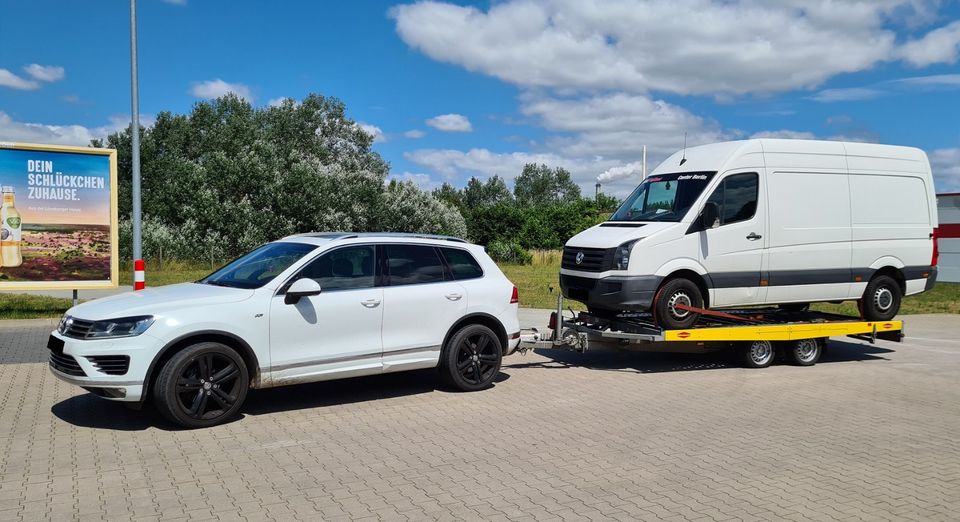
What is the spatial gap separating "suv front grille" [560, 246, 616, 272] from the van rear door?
1261 mm

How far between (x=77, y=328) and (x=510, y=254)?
1303 inches

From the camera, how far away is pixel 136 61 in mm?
13414

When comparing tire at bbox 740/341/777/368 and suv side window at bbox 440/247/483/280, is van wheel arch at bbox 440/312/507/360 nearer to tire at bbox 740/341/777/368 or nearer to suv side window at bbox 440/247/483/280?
suv side window at bbox 440/247/483/280

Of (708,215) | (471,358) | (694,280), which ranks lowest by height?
(471,358)

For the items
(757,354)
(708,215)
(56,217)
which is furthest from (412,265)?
(56,217)

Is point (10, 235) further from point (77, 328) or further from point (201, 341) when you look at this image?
point (201, 341)

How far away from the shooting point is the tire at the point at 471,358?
834cm

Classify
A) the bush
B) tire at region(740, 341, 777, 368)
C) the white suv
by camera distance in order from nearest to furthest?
1. the white suv
2. tire at region(740, 341, 777, 368)
3. the bush

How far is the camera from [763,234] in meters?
10.0

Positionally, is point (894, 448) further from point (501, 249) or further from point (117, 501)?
point (501, 249)

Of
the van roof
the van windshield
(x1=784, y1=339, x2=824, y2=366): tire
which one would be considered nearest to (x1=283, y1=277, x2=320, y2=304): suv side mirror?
the van windshield

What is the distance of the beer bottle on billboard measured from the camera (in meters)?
13.7

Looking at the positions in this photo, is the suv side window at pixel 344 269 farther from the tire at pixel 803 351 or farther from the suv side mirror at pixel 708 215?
the tire at pixel 803 351

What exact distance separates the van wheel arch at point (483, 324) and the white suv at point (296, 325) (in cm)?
1
